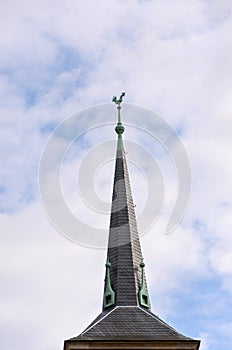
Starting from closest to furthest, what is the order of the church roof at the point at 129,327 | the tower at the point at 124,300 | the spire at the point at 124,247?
1. the tower at the point at 124,300
2. the church roof at the point at 129,327
3. the spire at the point at 124,247

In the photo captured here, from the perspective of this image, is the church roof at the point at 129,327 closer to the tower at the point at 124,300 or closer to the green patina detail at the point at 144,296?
the tower at the point at 124,300

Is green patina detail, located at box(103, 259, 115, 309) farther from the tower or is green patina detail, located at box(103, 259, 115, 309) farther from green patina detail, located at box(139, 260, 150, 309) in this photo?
green patina detail, located at box(139, 260, 150, 309)

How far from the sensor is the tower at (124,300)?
48.5m

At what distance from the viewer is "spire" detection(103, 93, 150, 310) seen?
52.5 meters

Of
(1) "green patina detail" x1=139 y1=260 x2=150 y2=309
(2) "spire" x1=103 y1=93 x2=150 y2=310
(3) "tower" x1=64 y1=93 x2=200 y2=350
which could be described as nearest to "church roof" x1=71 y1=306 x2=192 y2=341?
(3) "tower" x1=64 y1=93 x2=200 y2=350

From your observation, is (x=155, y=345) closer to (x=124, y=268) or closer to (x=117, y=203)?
(x=124, y=268)

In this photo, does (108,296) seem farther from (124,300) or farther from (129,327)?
(129,327)

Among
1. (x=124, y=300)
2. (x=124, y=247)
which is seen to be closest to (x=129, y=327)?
(x=124, y=300)

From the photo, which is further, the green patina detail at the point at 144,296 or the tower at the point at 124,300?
the green patina detail at the point at 144,296

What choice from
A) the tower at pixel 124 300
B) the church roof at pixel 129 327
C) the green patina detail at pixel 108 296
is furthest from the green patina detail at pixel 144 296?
the green patina detail at pixel 108 296

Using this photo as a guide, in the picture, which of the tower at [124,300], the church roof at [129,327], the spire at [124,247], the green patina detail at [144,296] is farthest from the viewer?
the spire at [124,247]

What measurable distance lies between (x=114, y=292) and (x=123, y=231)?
4.83 meters

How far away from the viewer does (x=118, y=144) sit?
60.7 m

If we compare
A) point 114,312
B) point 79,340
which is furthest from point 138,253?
point 79,340
